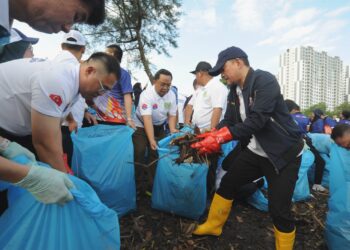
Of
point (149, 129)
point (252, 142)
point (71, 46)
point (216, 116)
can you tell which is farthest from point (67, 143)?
point (216, 116)

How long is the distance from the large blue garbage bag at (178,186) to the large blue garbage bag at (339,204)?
97 centimetres

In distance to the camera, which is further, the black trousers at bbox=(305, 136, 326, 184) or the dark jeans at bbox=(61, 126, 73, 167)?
the black trousers at bbox=(305, 136, 326, 184)

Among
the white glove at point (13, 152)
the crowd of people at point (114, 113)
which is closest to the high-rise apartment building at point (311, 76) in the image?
the crowd of people at point (114, 113)

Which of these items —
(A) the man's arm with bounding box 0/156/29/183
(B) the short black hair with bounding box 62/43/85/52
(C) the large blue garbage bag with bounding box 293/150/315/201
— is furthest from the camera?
(C) the large blue garbage bag with bounding box 293/150/315/201

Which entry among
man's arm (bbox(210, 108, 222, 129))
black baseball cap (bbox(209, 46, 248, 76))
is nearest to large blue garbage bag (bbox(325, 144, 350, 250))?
black baseball cap (bbox(209, 46, 248, 76))

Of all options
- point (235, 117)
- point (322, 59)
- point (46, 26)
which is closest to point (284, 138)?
point (235, 117)

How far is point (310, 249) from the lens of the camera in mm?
2295

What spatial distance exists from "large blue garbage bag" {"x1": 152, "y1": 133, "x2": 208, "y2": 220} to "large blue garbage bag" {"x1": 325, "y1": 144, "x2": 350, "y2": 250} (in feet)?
3.19

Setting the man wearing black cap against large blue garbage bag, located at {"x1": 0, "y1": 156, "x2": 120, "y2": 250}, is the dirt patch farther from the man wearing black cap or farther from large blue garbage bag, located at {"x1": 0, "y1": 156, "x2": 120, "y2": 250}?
large blue garbage bag, located at {"x1": 0, "y1": 156, "x2": 120, "y2": 250}

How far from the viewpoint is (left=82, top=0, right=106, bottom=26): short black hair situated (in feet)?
3.16

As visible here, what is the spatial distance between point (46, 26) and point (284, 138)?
5.27 ft

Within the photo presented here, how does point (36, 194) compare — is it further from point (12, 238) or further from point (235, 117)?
point (235, 117)

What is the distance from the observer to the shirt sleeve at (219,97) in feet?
10.3

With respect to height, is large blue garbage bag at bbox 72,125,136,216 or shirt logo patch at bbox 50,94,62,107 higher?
shirt logo patch at bbox 50,94,62,107
